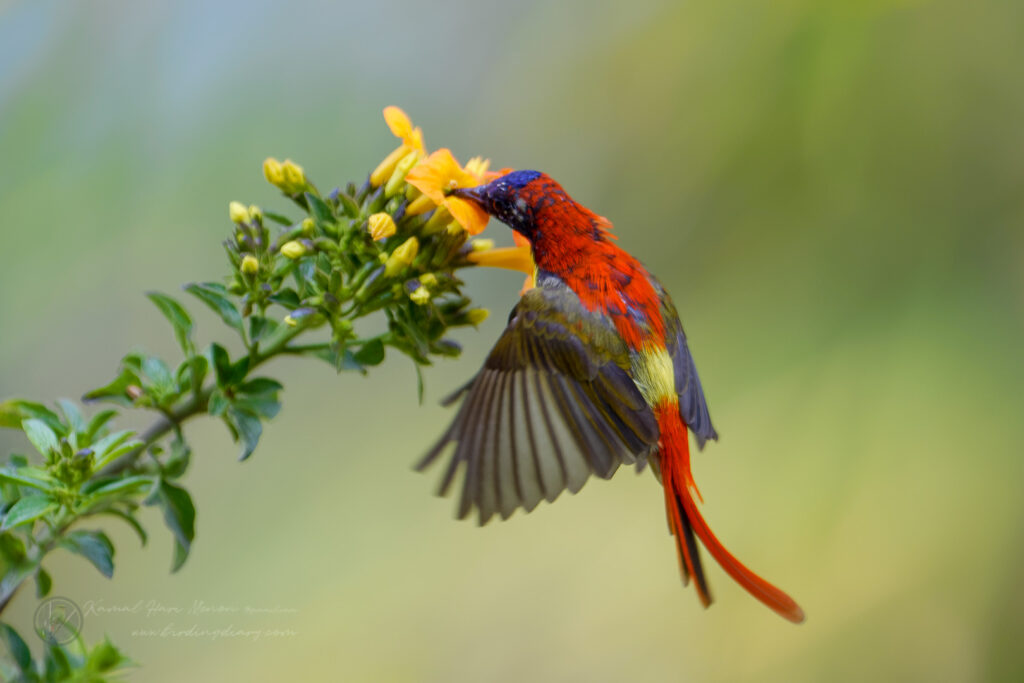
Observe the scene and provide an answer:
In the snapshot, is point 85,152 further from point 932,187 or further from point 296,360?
point 932,187

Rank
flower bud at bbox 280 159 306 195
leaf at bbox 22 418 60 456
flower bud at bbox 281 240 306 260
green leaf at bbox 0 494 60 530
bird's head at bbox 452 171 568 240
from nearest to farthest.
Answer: green leaf at bbox 0 494 60 530
leaf at bbox 22 418 60 456
flower bud at bbox 281 240 306 260
flower bud at bbox 280 159 306 195
bird's head at bbox 452 171 568 240

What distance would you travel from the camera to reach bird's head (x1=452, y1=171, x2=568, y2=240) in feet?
5.68

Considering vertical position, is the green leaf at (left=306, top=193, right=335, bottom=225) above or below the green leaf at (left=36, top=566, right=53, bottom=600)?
above

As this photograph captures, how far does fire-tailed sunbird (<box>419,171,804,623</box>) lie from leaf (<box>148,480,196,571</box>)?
446mm

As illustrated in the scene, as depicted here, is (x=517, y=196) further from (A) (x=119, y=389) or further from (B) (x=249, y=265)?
(A) (x=119, y=389)

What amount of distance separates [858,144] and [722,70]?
0.74 m

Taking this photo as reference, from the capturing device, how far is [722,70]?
12.2 ft

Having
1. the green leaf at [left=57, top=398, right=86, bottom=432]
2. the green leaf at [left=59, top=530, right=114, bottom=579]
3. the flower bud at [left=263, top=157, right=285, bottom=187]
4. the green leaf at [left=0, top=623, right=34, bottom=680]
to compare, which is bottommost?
the green leaf at [left=0, top=623, right=34, bottom=680]

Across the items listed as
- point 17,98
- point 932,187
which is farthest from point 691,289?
point 17,98

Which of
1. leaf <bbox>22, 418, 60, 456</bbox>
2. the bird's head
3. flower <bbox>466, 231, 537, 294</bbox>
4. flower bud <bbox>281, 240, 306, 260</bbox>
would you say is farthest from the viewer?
flower <bbox>466, 231, 537, 294</bbox>

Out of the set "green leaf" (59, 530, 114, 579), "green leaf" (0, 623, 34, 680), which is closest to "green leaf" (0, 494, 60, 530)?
"green leaf" (59, 530, 114, 579)

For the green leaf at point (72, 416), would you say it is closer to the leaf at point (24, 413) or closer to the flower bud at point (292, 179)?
the leaf at point (24, 413)

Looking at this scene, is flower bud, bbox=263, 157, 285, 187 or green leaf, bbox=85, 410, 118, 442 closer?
green leaf, bbox=85, 410, 118, 442

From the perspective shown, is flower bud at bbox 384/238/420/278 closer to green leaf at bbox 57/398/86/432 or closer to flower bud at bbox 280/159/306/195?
flower bud at bbox 280/159/306/195
